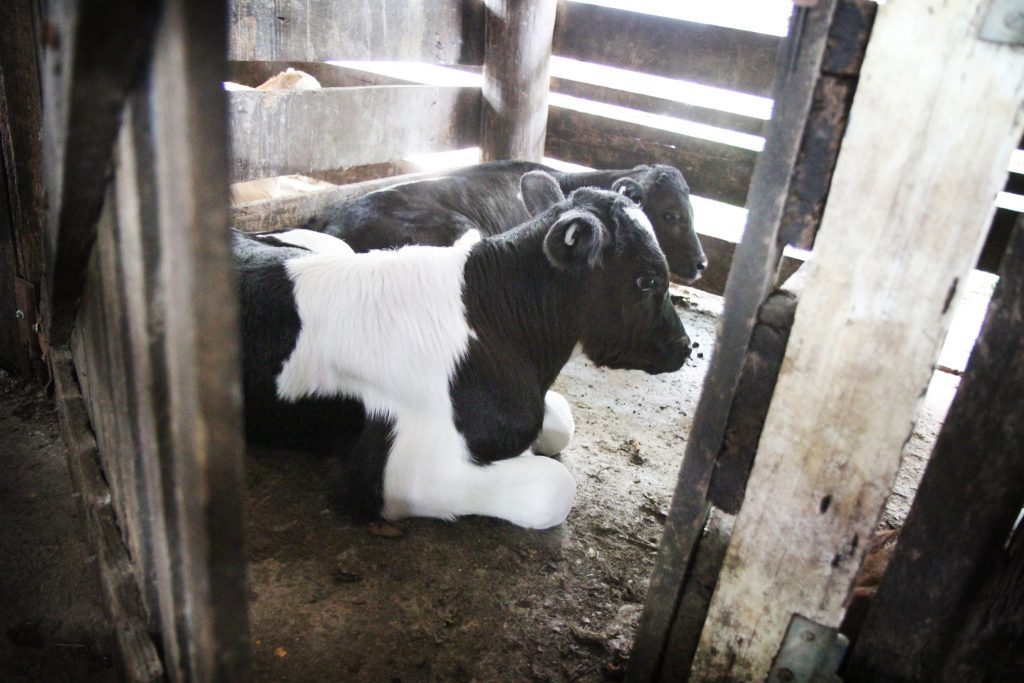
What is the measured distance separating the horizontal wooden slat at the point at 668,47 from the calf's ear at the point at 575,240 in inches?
109

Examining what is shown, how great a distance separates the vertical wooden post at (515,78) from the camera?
16.6 ft

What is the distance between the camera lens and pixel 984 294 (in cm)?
652

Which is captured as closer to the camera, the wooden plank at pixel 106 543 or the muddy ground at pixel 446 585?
the wooden plank at pixel 106 543

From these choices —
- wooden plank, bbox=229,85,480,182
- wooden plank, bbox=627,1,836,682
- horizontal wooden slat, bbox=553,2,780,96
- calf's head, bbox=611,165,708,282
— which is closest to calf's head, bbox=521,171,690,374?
wooden plank, bbox=627,1,836,682

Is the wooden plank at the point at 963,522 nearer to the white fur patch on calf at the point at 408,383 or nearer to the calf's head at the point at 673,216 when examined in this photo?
the white fur patch on calf at the point at 408,383

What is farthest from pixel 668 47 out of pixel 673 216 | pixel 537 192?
pixel 537 192

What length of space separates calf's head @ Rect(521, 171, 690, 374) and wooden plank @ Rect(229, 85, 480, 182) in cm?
177

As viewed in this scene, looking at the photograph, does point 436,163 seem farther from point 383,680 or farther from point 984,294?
point 383,680

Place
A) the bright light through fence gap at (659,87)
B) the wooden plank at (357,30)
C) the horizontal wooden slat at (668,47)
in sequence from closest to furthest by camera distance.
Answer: the wooden plank at (357,30) → the horizontal wooden slat at (668,47) → the bright light through fence gap at (659,87)

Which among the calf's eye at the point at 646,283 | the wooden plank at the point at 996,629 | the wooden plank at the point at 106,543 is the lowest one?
the wooden plank at the point at 106,543

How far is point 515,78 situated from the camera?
5219 millimetres

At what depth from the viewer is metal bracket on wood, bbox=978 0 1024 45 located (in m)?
1.23

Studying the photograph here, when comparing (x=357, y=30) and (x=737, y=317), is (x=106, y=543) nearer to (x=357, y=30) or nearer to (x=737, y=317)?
(x=737, y=317)

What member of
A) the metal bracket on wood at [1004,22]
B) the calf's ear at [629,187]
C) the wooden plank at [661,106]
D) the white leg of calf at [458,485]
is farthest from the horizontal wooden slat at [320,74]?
the metal bracket on wood at [1004,22]
